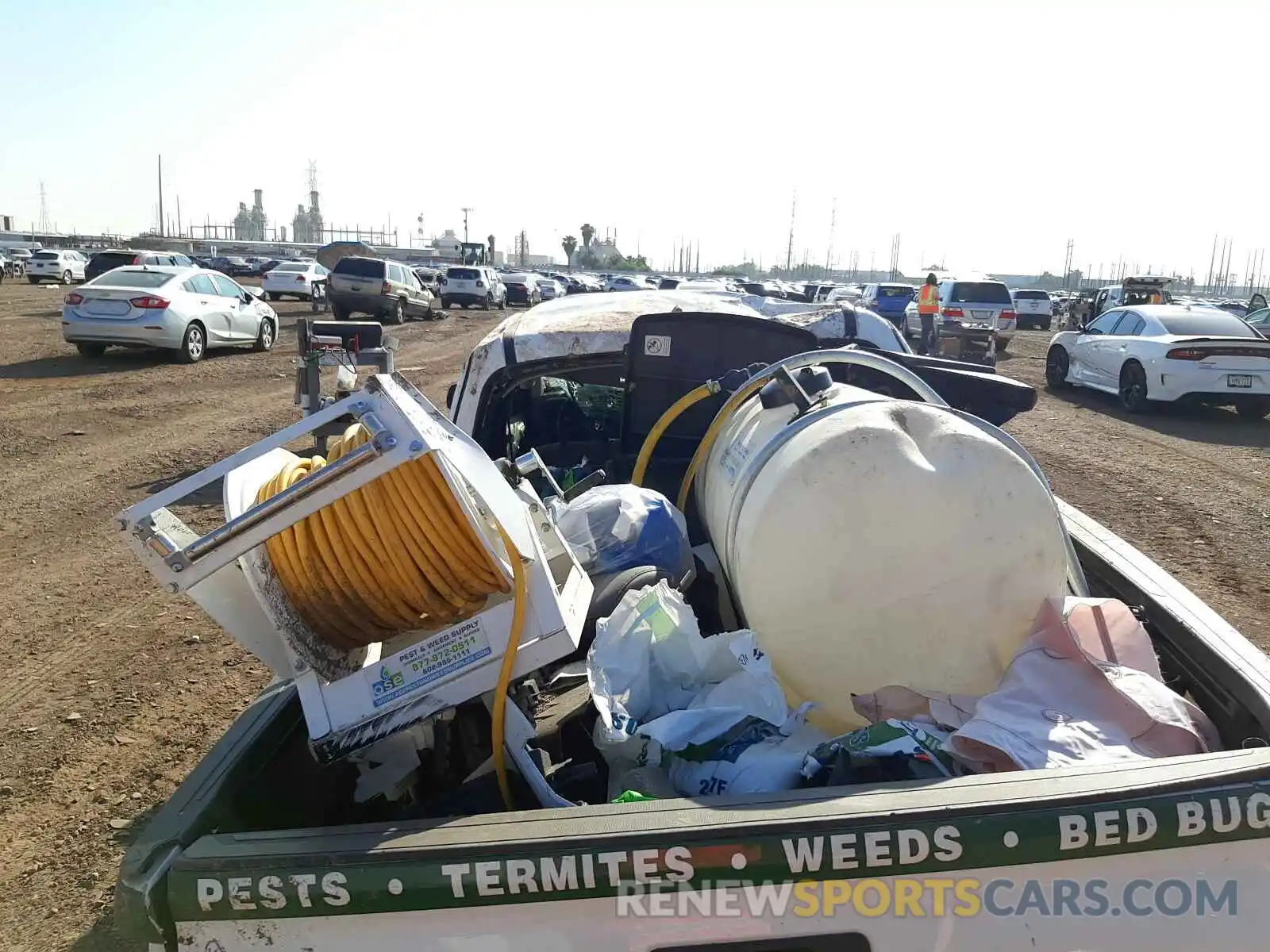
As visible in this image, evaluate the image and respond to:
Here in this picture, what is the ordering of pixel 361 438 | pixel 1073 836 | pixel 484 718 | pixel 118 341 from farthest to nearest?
pixel 118 341, pixel 484 718, pixel 361 438, pixel 1073 836

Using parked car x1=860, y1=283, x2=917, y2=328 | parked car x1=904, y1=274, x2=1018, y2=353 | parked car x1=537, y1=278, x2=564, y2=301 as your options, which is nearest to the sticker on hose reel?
parked car x1=904, y1=274, x2=1018, y2=353

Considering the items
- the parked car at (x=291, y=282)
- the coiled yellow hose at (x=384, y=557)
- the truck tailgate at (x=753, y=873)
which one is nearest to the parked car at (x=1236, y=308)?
the truck tailgate at (x=753, y=873)

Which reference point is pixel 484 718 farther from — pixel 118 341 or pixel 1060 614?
pixel 118 341

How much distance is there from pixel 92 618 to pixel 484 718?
4.13m

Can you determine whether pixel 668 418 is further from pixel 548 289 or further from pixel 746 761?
pixel 548 289

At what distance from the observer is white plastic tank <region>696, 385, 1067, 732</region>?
2428mm

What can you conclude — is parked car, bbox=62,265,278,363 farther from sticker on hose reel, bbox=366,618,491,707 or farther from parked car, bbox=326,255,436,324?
sticker on hose reel, bbox=366,618,491,707

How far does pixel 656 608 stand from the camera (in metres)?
2.74

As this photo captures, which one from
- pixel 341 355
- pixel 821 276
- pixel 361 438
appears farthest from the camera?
pixel 821 276

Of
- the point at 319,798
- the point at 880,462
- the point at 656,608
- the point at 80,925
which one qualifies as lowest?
the point at 80,925

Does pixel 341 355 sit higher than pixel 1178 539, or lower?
higher

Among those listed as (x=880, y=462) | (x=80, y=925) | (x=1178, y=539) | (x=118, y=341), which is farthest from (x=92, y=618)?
(x=118, y=341)

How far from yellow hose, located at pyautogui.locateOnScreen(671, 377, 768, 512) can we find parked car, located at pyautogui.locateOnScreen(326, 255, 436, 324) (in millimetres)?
26657

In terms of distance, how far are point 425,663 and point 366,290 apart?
2849cm
